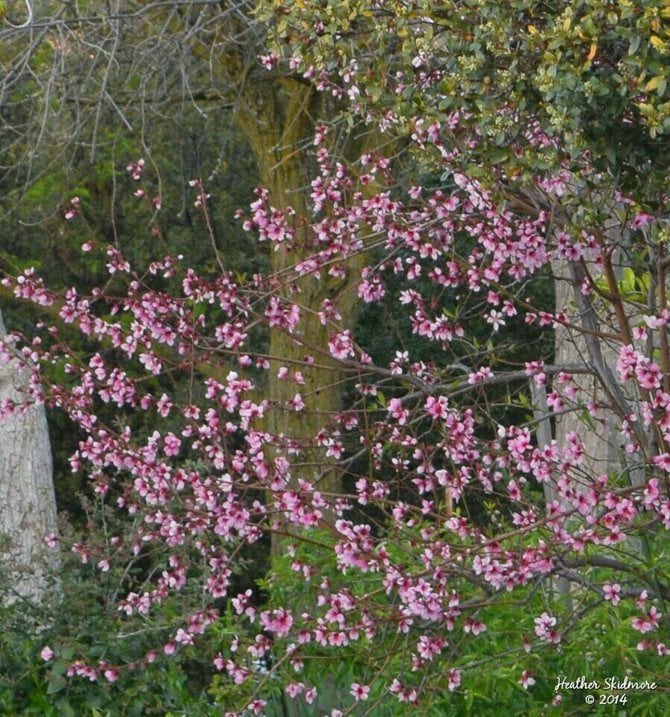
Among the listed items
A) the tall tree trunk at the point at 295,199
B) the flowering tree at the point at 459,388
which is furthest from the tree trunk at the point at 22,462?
the flowering tree at the point at 459,388

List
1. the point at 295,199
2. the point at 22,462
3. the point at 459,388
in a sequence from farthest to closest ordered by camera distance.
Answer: the point at 295,199 → the point at 22,462 → the point at 459,388

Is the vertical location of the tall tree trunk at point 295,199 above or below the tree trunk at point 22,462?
above

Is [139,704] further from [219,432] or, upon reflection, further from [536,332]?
[536,332]

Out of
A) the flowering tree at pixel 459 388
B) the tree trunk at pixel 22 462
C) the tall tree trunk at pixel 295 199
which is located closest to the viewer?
the flowering tree at pixel 459 388

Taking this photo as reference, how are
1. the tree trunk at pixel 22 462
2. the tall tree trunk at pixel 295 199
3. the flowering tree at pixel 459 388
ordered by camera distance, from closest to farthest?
1. the flowering tree at pixel 459 388
2. the tree trunk at pixel 22 462
3. the tall tree trunk at pixel 295 199

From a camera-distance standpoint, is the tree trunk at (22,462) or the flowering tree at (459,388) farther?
the tree trunk at (22,462)

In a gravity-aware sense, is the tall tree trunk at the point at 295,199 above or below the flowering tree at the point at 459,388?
above


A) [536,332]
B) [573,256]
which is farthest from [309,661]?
[536,332]

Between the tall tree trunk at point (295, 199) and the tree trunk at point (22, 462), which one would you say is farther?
the tall tree trunk at point (295, 199)

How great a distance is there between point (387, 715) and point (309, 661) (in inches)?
14.5

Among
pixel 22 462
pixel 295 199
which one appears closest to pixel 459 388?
pixel 22 462

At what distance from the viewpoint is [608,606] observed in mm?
4879

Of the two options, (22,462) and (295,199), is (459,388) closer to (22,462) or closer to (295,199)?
(22,462)

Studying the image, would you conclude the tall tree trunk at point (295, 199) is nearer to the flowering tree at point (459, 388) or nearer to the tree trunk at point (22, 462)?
the tree trunk at point (22, 462)
